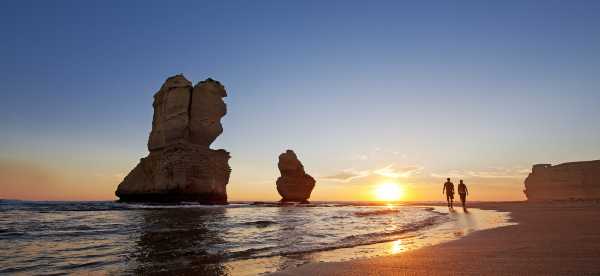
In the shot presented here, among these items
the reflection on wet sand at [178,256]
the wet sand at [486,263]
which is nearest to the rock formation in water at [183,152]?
the reflection on wet sand at [178,256]

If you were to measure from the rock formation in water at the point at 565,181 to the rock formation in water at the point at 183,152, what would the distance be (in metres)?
64.4

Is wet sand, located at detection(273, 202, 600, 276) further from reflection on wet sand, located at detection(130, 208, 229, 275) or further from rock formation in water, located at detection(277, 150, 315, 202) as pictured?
rock formation in water, located at detection(277, 150, 315, 202)

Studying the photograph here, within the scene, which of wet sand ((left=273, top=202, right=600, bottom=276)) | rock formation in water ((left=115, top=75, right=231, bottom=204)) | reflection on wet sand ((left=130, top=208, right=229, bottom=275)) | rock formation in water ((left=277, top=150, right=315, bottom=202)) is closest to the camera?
wet sand ((left=273, top=202, right=600, bottom=276))

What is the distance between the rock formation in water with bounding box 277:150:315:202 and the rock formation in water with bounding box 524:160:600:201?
157 feet

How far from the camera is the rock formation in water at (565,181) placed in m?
70.0

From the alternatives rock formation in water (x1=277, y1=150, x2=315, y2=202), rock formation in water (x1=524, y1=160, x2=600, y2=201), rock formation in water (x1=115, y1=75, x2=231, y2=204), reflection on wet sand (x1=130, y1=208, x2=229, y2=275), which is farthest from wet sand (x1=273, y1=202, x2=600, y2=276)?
rock formation in water (x1=524, y1=160, x2=600, y2=201)

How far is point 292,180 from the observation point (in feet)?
214

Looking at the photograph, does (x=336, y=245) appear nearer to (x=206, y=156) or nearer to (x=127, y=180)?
(x=206, y=156)

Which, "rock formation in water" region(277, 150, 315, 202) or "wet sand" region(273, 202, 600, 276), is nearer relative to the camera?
"wet sand" region(273, 202, 600, 276)

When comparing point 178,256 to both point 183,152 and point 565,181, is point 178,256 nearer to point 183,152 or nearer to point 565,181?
point 183,152

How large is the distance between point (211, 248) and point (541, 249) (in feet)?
19.4

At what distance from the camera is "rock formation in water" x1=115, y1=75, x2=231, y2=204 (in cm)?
4534

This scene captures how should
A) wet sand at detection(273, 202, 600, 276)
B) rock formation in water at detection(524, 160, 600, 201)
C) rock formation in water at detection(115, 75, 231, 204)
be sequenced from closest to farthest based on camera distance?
wet sand at detection(273, 202, 600, 276) < rock formation in water at detection(115, 75, 231, 204) < rock formation in water at detection(524, 160, 600, 201)

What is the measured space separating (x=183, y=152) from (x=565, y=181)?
245 feet
